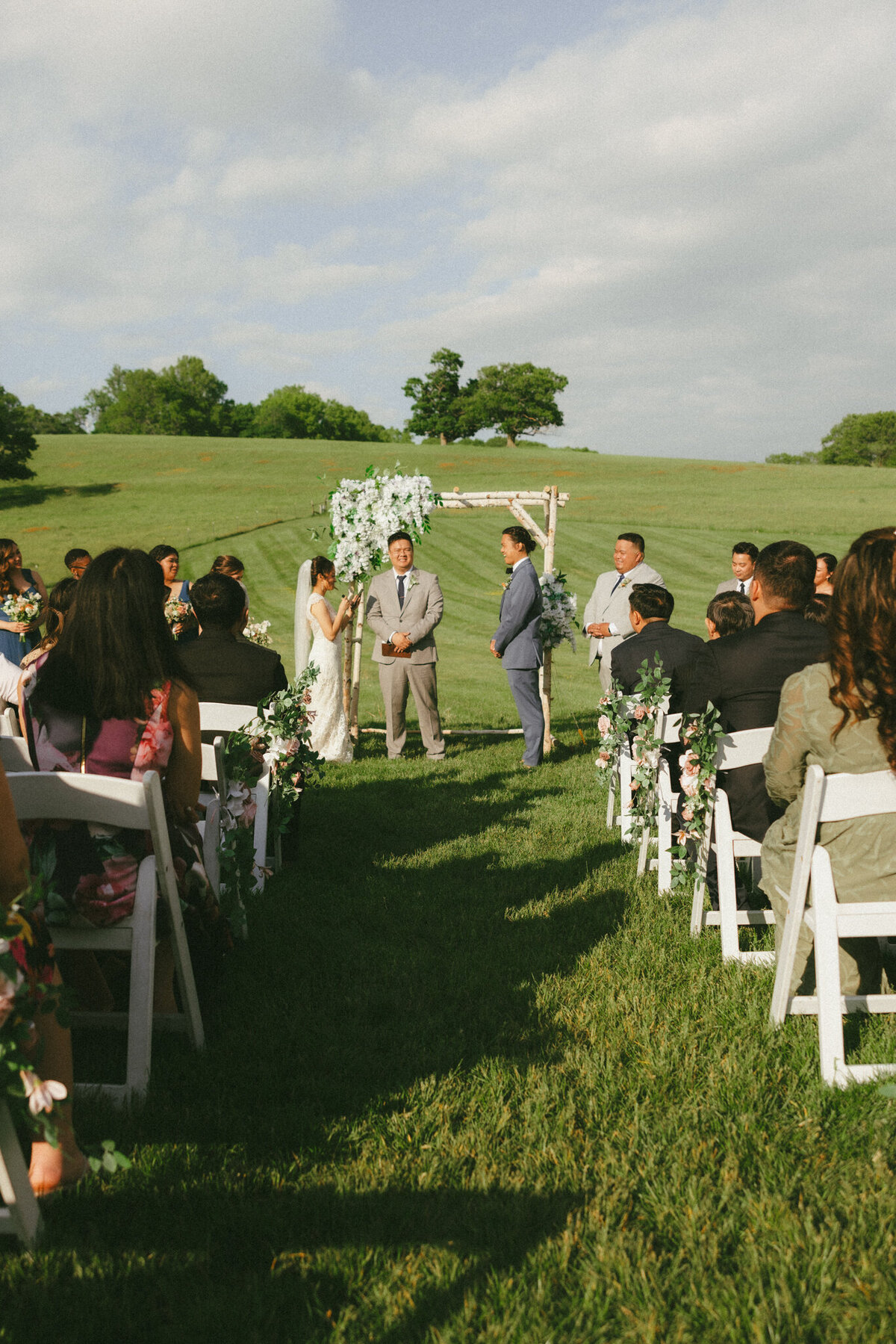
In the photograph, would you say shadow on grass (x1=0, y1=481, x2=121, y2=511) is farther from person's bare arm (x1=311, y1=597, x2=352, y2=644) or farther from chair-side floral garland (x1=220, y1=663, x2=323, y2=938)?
chair-side floral garland (x1=220, y1=663, x2=323, y2=938)

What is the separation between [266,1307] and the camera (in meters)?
2.22

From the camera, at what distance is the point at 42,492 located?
47.9m

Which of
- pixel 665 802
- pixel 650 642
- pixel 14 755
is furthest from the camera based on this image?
pixel 650 642

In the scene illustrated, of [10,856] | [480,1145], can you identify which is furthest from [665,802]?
[10,856]

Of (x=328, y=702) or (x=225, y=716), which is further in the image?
(x=328, y=702)

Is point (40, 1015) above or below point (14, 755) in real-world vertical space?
below

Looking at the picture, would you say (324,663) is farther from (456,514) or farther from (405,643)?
(456,514)

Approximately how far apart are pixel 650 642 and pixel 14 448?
56.7 metres

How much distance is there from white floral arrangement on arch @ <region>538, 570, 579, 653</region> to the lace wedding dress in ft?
8.07

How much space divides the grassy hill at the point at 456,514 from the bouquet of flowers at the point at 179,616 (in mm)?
2659

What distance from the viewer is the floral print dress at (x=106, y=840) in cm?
311

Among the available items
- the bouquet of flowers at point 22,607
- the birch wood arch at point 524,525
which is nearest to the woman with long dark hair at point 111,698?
the bouquet of flowers at point 22,607

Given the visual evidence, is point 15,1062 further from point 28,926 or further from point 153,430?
point 153,430

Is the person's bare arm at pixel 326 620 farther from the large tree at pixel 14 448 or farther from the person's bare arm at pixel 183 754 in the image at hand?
the large tree at pixel 14 448
